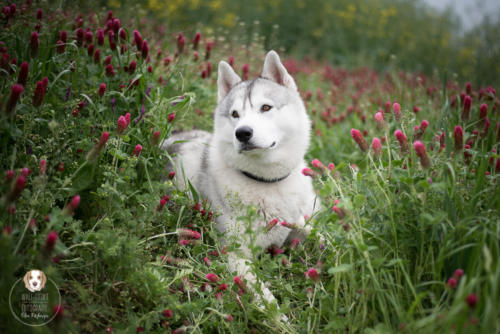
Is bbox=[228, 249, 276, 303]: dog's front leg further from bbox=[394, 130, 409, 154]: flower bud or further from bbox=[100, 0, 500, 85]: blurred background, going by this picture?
bbox=[100, 0, 500, 85]: blurred background

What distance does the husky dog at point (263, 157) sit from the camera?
264cm

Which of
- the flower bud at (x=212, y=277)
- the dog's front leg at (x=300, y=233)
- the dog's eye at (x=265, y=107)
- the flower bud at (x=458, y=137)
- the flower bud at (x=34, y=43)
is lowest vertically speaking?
the dog's front leg at (x=300, y=233)

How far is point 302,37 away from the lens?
9.66 metres

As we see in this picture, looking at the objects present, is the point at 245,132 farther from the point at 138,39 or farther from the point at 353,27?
the point at 353,27

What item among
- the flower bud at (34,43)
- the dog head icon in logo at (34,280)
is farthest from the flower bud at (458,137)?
the flower bud at (34,43)

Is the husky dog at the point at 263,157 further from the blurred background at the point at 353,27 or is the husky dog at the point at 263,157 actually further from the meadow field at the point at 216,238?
the blurred background at the point at 353,27

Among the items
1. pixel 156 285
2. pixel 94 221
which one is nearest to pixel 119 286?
pixel 156 285

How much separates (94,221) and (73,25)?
238cm

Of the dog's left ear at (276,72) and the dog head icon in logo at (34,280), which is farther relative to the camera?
the dog's left ear at (276,72)

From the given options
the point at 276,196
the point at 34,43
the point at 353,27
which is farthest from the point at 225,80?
the point at 353,27

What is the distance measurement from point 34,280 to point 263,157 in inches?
66.2

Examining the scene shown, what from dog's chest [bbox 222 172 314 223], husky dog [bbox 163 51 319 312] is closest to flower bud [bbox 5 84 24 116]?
husky dog [bbox 163 51 319 312]

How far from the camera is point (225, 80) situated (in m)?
3.20

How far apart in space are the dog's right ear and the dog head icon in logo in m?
1.98
